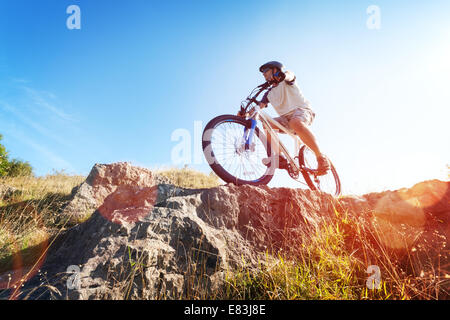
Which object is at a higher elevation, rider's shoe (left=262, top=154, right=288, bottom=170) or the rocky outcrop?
rider's shoe (left=262, top=154, right=288, bottom=170)

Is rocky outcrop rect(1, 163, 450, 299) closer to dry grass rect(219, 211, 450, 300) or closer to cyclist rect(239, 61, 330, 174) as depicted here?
dry grass rect(219, 211, 450, 300)

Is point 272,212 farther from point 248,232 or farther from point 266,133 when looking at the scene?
point 266,133

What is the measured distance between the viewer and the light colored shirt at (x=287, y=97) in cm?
474

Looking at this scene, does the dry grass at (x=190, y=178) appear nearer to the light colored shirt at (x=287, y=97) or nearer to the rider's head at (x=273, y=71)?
the light colored shirt at (x=287, y=97)

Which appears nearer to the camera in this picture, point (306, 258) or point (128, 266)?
point (128, 266)

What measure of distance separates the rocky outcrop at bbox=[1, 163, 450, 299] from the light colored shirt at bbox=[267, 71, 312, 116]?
1756 millimetres

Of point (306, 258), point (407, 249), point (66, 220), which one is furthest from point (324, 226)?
point (66, 220)

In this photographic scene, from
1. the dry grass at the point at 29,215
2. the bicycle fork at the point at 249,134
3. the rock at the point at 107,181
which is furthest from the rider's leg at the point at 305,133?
the dry grass at the point at 29,215

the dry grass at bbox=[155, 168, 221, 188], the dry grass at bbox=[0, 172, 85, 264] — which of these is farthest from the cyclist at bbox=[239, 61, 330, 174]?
the dry grass at bbox=[155, 168, 221, 188]

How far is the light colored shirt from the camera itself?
474 centimetres

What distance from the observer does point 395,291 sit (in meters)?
2.60

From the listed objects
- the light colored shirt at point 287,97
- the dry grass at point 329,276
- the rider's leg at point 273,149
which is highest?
the light colored shirt at point 287,97

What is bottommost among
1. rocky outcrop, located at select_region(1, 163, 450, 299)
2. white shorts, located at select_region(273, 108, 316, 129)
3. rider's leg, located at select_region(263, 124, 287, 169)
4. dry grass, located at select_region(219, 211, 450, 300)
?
dry grass, located at select_region(219, 211, 450, 300)

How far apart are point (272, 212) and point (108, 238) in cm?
198
